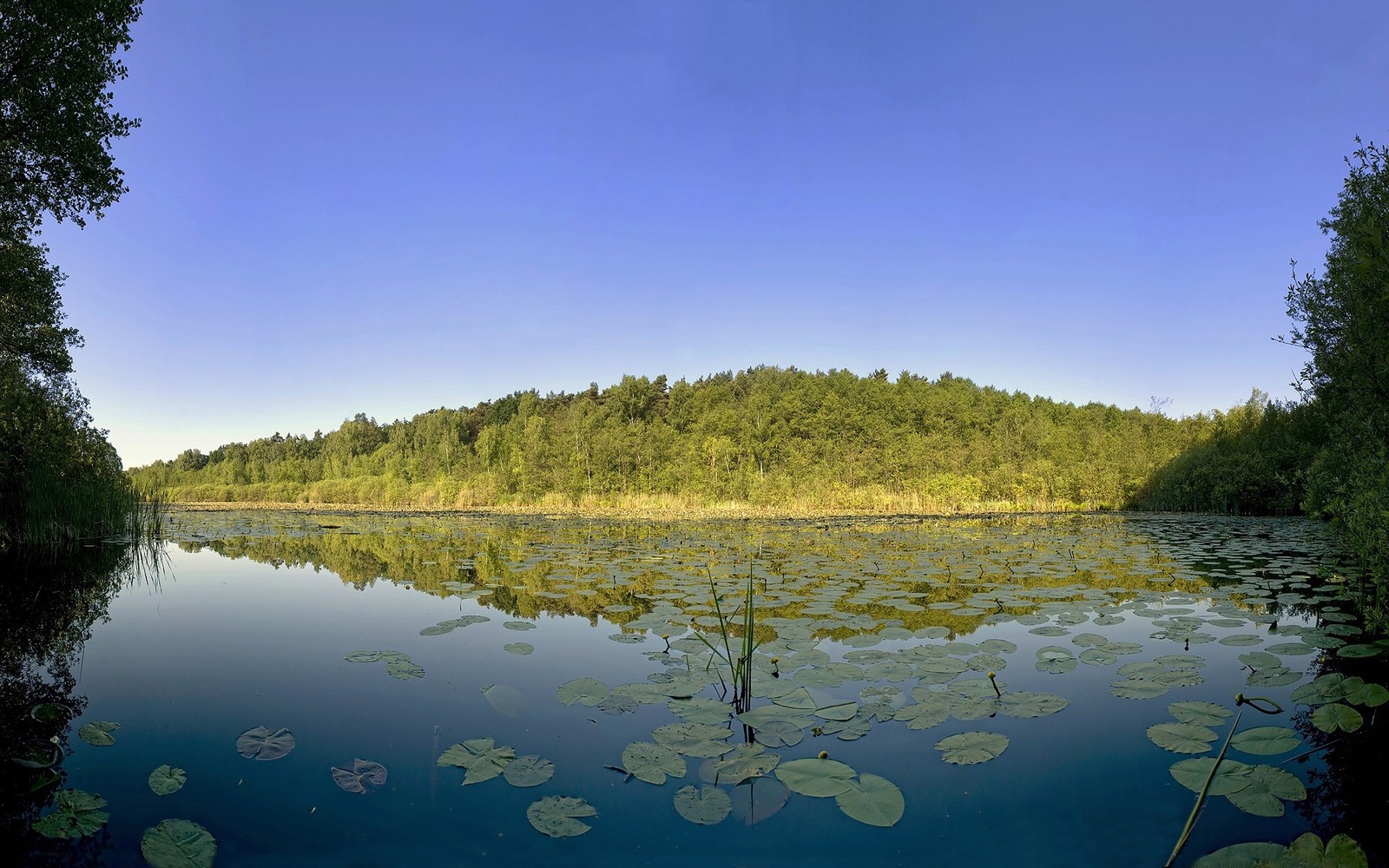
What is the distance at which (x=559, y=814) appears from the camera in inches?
104

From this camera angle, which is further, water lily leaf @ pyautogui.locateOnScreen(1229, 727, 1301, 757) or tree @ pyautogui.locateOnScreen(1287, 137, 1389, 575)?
tree @ pyautogui.locateOnScreen(1287, 137, 1389, 575)

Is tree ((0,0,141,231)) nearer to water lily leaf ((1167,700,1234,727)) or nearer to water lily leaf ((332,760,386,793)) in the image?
water lily leaf ((332,760,386,793))

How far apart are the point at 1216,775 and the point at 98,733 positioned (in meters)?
5.69

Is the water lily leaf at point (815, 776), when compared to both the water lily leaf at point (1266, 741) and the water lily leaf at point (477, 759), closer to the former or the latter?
the water lily leaf at point (477, 759)

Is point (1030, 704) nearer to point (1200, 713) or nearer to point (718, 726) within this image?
point (1200, 713)

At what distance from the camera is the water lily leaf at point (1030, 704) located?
371 cm

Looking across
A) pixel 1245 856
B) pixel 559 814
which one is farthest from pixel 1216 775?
pixel 559 814

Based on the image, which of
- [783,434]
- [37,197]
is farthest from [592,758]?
[783,434]

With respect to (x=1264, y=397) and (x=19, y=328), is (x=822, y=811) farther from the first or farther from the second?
(x=1264, y=397)

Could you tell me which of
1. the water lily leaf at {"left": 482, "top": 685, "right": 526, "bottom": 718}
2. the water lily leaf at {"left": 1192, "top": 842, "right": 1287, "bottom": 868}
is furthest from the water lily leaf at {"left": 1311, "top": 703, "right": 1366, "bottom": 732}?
the water lily leaf at {"left": 482, "top": 685, "right": 526, "bottom": 718}

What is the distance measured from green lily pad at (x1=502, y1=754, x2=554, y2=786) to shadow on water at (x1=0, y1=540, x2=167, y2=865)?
1.48m

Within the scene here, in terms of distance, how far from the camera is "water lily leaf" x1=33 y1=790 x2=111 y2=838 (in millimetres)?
2504

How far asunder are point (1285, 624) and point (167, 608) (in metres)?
12.0

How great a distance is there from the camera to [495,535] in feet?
59.3
